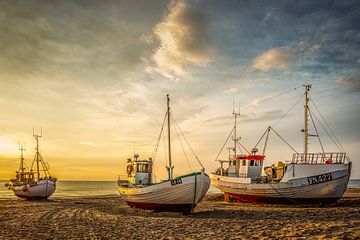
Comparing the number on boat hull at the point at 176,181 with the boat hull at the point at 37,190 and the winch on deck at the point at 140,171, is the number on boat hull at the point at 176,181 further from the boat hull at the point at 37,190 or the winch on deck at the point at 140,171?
the boat hull at the point at 37,190

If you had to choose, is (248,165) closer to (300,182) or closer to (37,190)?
(300,182)

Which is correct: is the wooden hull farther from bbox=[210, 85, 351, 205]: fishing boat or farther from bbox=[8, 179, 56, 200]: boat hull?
bbox=[8, 179, 56, 200]: boat hull

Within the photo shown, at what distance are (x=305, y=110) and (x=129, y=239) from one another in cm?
2415

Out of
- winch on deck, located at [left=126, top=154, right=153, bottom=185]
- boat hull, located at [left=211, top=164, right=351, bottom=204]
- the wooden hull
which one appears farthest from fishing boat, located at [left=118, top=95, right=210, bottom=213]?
boat hull, located at [left=211, top=164, right=351, bottom=204]

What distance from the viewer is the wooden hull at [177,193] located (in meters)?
21.5

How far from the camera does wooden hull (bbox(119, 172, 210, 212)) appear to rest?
2147 centimetres

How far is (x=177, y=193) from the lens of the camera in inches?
856

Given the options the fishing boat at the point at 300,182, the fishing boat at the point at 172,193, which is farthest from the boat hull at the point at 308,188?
the fishing boat at the point at 172,193

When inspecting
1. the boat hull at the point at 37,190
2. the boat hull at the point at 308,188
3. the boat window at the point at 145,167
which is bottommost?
the boat hull at the point at 37,190

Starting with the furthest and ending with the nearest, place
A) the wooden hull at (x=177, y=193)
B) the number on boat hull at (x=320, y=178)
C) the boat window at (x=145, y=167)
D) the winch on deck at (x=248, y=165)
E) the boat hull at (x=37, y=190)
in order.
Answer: the boat hull at (x=37, y=190), the winch on deck at (x=248, y=165), the boat window at (x=145, y=167), the number on boat hull at (x=320, y=178), the wooden hull at (x=177, y=193)

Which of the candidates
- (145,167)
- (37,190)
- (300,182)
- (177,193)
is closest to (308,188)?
(300,182)

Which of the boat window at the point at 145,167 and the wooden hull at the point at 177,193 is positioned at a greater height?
the boat window at the point at 145,167

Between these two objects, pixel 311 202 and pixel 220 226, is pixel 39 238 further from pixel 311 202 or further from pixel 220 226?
pixel 311 202

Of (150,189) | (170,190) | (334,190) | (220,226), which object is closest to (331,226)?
(220,226)
